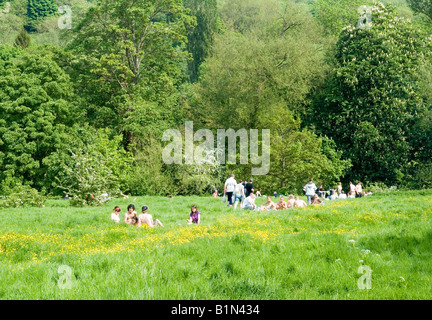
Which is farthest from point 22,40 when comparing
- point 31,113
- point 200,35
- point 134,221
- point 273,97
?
point 134,221

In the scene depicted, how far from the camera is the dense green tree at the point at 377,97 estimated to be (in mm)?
47125

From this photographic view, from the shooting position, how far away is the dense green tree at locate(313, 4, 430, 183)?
47125 mm

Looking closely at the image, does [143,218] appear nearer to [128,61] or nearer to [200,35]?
[128,61]

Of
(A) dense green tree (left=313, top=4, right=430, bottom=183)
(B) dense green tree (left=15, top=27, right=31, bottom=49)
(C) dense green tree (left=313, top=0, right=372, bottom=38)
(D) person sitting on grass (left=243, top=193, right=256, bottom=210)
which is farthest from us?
(B) dense green tree (left=15, top=27, right=31, bottom=49)

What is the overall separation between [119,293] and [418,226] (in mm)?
8910

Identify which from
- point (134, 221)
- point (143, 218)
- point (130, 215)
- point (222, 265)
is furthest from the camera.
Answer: point (130, 215)

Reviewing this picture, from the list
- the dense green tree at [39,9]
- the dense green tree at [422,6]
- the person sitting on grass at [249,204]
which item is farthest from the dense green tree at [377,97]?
the dense green tree at [39,9]

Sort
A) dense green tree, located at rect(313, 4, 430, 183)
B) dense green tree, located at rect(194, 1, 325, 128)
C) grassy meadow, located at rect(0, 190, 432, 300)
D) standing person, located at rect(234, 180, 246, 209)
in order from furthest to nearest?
dense green tree, located at rect(194, 1, 325, 128) → dense green tree, located at rect(313, 4, 430, 183) → standing person, located at rect(234, 180, 246, 209) → grassy meadow, located at rect(0, 190, 432, 300)

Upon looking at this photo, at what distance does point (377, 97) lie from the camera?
47.8 metres

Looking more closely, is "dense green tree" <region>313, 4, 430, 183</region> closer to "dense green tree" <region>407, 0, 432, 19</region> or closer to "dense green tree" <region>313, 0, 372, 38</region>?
"dense green tree" <region>407, 0, 432, 19</region>

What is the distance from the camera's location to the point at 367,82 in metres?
48.7

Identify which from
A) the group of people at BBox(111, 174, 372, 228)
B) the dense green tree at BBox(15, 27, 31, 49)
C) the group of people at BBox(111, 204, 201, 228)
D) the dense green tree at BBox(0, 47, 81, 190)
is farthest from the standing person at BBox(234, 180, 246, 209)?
the dense green tree at BBox(15, 27, 31, 49)

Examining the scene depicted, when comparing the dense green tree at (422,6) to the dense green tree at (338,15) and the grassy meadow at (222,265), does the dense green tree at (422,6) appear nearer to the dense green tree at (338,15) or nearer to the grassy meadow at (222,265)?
the dense green tree at (338,15)

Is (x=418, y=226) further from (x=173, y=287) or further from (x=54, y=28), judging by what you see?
(x=54, y=28)
